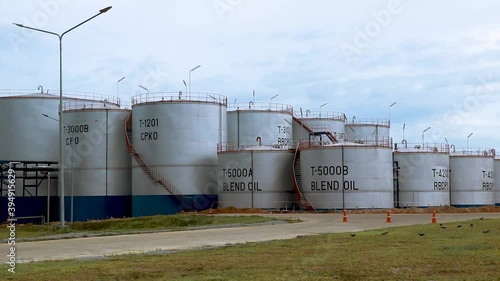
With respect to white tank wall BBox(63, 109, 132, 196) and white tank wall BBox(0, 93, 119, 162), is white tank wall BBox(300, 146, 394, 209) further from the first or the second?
white tank wall BBox(0, 93, 119, 162)

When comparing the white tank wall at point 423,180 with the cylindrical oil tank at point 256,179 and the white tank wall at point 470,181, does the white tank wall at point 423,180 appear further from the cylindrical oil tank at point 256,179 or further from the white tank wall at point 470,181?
the cylindrical oil tank at point 256,179

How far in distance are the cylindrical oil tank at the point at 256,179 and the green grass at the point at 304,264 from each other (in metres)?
40.0

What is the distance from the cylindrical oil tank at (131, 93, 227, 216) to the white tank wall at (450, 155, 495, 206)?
25854 millimetres

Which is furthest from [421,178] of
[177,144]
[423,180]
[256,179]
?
[177,144]

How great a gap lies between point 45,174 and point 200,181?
16.8m

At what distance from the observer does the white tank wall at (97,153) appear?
67.6 metres

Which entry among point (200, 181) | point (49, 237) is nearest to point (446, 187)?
point (200, 181)

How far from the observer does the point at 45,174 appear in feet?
233

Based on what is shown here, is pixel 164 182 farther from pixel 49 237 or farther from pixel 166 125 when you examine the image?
pixel 49 237

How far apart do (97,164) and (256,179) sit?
51.6 feet

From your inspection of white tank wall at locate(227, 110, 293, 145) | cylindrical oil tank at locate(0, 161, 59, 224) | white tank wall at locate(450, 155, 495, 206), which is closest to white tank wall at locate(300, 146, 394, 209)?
white tank wall at locate(227, 110, 293, 145)

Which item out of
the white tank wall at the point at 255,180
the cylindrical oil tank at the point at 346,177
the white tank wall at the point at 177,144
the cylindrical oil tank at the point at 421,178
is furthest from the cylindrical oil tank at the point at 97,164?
the cylindrical oil tank at the point at 421,178

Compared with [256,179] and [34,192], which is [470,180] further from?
[34,192]

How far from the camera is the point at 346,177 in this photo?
60.2 metres
